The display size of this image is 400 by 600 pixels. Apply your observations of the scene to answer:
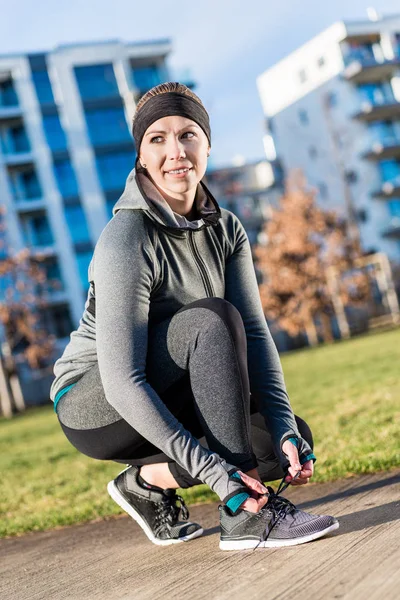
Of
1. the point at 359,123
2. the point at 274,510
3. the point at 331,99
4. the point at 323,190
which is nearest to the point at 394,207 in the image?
the point at 323,190

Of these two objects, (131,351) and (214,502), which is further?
(214,502)

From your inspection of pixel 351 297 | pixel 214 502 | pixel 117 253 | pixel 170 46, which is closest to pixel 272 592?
pixel 117 253

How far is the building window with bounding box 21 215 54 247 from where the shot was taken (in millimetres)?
37438

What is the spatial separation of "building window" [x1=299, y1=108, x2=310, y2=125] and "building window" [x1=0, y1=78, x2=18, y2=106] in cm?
1689

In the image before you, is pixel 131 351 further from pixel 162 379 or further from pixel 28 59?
pixel 28 59

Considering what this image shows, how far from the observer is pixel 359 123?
148 feet

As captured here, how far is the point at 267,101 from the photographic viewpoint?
169 ft

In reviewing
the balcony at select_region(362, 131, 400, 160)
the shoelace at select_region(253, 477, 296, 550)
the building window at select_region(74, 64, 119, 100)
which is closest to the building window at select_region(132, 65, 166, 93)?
the building window at select_region(74, 64, 119, 100)

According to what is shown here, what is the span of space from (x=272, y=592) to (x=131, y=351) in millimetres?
776

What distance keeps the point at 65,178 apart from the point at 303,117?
1585cm

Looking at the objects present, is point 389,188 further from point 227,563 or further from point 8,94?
point 227,563

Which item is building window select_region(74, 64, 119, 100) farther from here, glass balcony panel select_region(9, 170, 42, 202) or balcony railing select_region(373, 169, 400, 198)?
balcony railing select_region(373, 169, 400, 198)

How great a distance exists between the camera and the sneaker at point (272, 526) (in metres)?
2.30

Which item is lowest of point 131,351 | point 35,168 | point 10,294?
point 131,351
